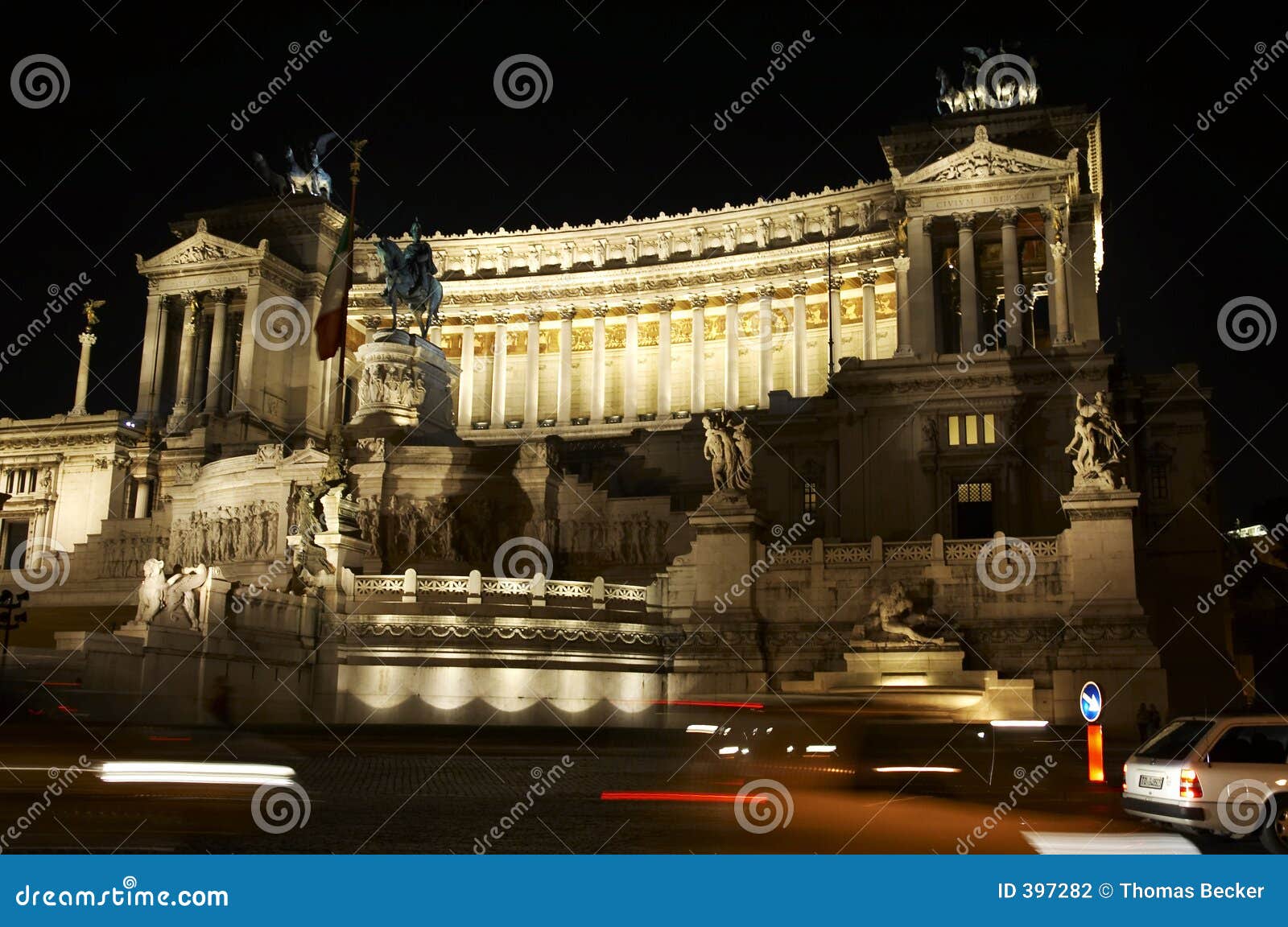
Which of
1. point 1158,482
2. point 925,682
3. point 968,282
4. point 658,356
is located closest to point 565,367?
point 658,356

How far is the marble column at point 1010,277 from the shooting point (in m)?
59.4

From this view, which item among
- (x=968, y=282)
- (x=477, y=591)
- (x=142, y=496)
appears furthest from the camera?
(x=142, y=496)

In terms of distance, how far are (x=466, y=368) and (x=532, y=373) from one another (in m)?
4.67

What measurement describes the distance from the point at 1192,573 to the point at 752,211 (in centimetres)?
3990

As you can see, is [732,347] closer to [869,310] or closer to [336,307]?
[869,310]

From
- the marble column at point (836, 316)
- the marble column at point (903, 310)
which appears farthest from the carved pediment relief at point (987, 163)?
the marble column at point (836, 316)

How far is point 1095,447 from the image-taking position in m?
34.6

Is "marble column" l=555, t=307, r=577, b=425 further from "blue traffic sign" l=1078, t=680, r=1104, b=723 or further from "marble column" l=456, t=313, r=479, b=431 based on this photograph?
"blue traffic sign" l=1078, t=680, r=1104, b=723

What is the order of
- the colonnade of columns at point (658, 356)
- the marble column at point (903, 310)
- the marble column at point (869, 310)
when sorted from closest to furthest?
the marble column at point (903, 310)
the marble column at point (869, 310)
the colonnade of columns at point (658, 356)

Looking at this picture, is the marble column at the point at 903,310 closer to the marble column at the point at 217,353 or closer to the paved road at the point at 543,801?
the marble column at the point at 217,353

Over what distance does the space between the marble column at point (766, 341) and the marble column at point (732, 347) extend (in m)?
1.48

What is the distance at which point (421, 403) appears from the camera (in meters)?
51.0

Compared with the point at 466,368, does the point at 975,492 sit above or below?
below

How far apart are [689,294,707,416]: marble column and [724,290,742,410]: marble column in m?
1.53
